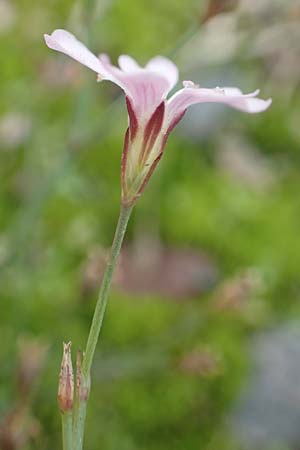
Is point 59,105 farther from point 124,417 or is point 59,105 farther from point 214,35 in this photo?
point 124,417

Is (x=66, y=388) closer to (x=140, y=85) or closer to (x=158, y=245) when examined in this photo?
(x=140, y=85)

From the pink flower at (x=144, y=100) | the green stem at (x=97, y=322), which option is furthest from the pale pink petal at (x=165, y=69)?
the green stem at (x=97, y=322)

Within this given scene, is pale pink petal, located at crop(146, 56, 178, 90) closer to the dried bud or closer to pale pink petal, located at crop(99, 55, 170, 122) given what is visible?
pale pink petal, located at crop(99, 55, 170, 122)

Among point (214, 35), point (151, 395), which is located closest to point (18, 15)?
point (214, 35)

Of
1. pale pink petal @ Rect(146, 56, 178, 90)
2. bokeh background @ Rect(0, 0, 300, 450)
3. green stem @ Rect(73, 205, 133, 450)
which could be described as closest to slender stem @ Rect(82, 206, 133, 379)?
green stem @ Rect(73, 205, 133, 450)

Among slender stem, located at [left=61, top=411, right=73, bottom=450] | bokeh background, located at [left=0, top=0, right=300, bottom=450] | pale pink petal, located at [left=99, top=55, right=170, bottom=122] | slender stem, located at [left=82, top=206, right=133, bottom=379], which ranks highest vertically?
bokeh background, located at [left=0, top=0, right=300, bottom=450]

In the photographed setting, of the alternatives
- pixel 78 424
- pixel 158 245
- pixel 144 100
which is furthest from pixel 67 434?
pixel 158 245

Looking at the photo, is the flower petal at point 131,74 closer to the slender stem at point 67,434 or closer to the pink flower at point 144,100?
the pink flower at point 144,100

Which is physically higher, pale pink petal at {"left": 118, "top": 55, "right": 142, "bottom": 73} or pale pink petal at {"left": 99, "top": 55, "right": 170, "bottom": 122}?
pale pink petal at {"left": 118, "top": 55, "right": 142, "bottom": 73}
